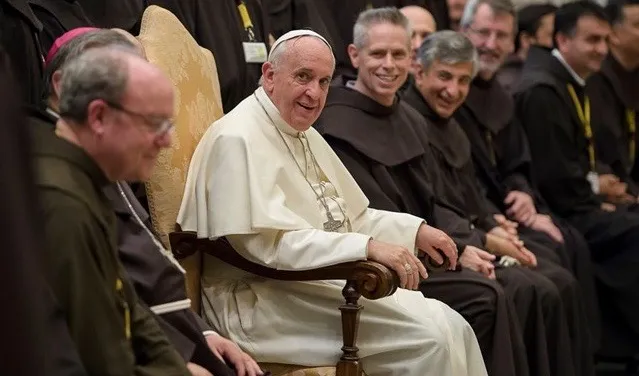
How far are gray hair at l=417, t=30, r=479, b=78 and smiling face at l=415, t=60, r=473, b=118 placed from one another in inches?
0.9

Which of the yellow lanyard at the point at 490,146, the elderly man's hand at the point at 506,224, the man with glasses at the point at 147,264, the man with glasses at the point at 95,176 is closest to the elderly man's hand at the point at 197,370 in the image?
the man with glasses at the point at 147,264

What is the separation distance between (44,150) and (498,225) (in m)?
3.30

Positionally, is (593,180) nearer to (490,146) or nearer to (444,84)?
(490,146)

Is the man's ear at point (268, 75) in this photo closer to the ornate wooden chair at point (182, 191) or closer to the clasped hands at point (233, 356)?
the ornate wooden chair at point (182, 191)

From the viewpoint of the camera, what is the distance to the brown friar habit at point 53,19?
13.4ft

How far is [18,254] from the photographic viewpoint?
1.85 m

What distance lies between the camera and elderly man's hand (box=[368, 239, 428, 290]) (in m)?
3.55

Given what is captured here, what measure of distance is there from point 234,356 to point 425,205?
70.8 inches

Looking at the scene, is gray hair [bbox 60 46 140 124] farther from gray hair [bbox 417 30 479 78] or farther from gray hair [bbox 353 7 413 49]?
gray hair [bbox 417 30 479 78]

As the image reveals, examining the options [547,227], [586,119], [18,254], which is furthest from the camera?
[586,119]

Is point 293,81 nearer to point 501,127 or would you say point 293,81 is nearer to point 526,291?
point 526,291

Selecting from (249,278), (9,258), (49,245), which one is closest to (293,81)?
(249,278)

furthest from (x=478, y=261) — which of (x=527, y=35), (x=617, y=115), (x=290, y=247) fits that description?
(x=527, y=35)

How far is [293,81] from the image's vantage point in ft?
12.8
